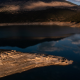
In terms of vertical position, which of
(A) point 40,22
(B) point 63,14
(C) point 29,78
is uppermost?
(B) point 63,14

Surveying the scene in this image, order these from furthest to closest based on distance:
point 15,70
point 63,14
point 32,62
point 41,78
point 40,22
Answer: point 63,14, point 40,22, point 32,62, point 15,70, point 41,78

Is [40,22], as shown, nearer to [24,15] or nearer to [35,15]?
[35,15]

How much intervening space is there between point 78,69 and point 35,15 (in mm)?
106220

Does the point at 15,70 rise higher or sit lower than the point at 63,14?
lower

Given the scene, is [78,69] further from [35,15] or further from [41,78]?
[35,15]

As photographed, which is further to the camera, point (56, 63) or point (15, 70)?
point (56, 63)

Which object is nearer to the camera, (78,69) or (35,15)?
(78,69)

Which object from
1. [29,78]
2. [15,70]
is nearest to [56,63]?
[29,78]

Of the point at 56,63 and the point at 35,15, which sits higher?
the point at 35,15

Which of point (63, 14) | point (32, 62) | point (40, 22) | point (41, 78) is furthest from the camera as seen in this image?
point (63, 14)

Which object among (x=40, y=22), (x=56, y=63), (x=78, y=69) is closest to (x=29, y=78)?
(x=56, y=63)

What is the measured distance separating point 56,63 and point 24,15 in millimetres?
108138

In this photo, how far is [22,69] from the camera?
1006 inches

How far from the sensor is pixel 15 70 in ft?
81.9
